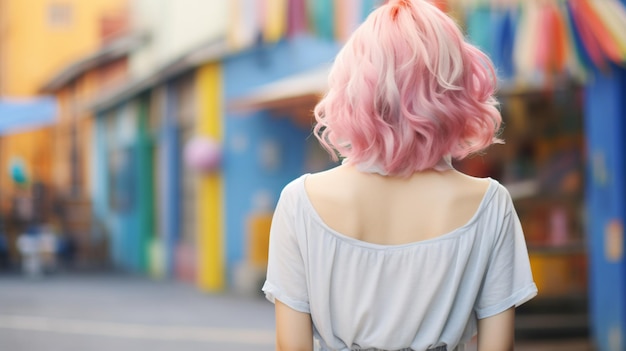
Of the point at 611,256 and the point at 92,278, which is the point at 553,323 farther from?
the point at 92,278

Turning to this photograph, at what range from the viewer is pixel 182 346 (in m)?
8.82

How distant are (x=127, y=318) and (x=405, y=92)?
9.81 meters

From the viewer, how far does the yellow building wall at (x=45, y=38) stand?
30.2 meters

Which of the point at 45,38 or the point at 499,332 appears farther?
the point at 45,38

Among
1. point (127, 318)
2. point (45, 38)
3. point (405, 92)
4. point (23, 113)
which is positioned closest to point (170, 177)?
point (23, 113)

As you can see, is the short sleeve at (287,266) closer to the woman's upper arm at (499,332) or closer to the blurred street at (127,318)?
the woman's upper arm at (499,332)

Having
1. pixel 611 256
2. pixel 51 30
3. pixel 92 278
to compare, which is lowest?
pixel 92 278

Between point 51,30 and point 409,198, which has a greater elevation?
point 51,30

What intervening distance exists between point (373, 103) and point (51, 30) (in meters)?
30.0

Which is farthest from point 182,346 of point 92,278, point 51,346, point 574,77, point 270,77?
point 92,278

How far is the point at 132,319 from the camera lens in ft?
36.6

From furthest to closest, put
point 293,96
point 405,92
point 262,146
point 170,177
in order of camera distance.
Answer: point 170,177 → point 262,146 → point 293,96 → point 405,92

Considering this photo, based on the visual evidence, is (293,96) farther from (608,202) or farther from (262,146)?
(608,202)

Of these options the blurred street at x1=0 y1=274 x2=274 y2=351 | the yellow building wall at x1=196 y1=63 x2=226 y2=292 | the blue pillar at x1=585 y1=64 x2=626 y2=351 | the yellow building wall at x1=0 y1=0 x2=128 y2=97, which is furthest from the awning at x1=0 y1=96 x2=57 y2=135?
the blue pillar at x1=585 y1=64 x2=626 y2=351
